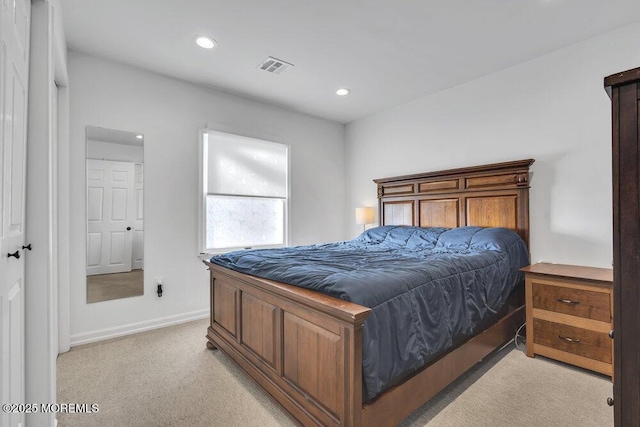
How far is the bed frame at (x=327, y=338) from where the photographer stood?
1389 millimetres

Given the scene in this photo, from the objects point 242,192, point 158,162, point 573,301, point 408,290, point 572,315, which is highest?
point 158,162

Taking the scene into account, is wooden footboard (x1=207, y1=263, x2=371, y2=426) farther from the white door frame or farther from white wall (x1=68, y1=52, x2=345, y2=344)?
white wall (x1=68, y1=52, x2=345, y2=344)

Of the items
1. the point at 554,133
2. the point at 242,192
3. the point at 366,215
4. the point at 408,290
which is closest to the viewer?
the point at 408,290

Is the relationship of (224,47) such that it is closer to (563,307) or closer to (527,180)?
(527,180)

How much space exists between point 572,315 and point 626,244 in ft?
6.40

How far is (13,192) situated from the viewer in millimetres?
1268

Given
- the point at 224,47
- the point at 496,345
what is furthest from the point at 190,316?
the point at 496,345

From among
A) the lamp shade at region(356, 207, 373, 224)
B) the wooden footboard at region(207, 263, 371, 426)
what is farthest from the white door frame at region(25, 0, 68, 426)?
the lamp shade at region(356, 207, 373, 224)

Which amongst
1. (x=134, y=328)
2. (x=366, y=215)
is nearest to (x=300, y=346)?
(x=134, y=328)

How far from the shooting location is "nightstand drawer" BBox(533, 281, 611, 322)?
2186 mm

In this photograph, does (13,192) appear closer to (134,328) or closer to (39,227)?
(39,227)

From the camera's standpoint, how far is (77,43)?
9.07 ft

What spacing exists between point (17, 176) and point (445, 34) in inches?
122

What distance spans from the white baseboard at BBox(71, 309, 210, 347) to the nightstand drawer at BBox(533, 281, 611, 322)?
11.0 ft
